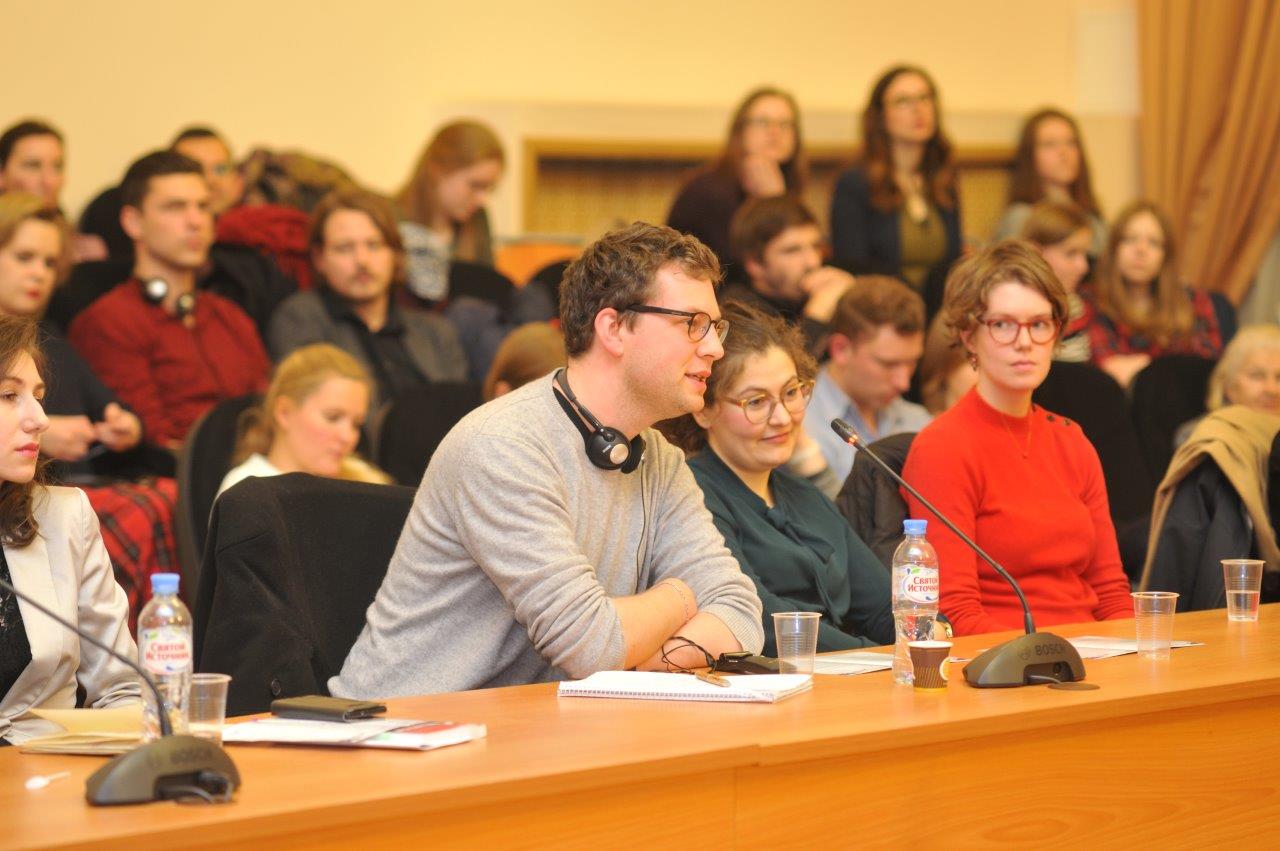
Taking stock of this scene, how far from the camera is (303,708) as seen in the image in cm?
182

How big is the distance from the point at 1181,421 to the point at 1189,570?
1.56 m

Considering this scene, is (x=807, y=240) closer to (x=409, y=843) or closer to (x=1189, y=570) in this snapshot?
(x=1189, y=570)

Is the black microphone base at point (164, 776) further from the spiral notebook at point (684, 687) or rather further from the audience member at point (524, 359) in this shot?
the audience member at point (524, 359)

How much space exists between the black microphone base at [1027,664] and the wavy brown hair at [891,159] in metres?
3.69

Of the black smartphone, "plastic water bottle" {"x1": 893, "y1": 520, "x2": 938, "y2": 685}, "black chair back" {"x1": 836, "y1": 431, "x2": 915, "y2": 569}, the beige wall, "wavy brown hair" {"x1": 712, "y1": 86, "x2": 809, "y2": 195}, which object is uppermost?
the beige wall

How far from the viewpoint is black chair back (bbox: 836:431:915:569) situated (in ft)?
9.98

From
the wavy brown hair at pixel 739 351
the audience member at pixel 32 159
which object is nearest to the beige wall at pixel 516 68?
the audience member at pixel 32 159

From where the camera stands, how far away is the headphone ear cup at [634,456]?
240 cm

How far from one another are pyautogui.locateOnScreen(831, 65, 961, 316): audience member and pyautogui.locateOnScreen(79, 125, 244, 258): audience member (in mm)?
2077

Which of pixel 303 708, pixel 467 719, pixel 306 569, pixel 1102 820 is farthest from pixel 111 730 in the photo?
pixel 1102 820

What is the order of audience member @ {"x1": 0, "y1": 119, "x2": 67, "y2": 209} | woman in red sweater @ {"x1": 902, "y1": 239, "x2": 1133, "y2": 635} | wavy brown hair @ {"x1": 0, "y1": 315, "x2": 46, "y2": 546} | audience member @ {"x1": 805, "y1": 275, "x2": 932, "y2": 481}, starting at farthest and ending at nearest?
audience member @ {"x1": 0, "y1": 119, "x2": 67, "y2": 209} < audience member @ {"x1": 805, "y1": 275, "x2": 932, "y2": 481} < woman in red sweater @ {"x1": 902, "y1": 239, "x2": 1133, "y2": 635} < wavy brown hair @ {"x1": 0, "y1": 315, "x2": 46, "y2": 546}

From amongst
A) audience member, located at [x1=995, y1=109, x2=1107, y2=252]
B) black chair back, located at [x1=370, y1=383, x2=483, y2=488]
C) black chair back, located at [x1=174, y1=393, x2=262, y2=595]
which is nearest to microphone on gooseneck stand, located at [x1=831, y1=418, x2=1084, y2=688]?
black chair back, located at [x1=174, y1=393, x2=262, y2=595]

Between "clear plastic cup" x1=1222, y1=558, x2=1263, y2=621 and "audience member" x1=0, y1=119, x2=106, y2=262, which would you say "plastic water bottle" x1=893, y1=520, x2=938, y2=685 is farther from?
"audience member" x1=0, y1=119, x2=106, y2=262

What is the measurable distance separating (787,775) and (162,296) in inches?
126
